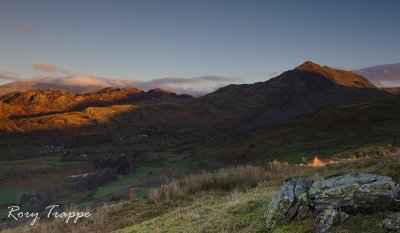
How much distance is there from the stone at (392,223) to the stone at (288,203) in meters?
1.96

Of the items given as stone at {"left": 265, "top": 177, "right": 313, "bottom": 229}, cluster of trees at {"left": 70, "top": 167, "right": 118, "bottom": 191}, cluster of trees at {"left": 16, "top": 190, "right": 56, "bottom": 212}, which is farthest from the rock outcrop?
cluster of trees at {"left": 70, "top": 167, "right": 118, "bottom": 191}

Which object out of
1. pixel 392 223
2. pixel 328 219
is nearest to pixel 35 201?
pixel 328 219

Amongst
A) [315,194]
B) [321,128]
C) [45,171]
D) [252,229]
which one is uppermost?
[315,194]

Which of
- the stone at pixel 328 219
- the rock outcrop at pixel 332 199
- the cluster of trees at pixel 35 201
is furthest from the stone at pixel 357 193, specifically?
the cluster of trees at pixel 35 201

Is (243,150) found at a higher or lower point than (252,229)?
lower

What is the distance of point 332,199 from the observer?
8773mm

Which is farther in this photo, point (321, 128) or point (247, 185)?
point (321, 128)

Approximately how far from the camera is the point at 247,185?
21094 millimetres

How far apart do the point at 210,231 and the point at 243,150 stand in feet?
452

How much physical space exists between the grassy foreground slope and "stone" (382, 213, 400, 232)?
0.14 metres

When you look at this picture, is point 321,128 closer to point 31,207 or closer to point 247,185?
point 31,207

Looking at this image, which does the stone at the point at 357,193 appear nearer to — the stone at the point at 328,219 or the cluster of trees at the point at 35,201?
the stone at the point at 328,219

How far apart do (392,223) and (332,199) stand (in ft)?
4.83

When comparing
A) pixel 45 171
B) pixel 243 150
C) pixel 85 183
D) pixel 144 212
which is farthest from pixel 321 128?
pixel 144 212
